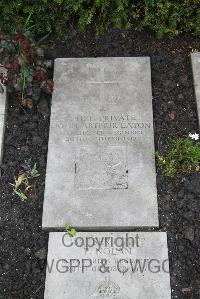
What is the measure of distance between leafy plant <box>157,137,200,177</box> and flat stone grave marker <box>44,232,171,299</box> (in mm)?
568

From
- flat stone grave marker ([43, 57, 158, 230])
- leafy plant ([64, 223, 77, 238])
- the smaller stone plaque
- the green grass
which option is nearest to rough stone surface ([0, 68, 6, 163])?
flat stone grave marker ([43, 57, 158, 230])

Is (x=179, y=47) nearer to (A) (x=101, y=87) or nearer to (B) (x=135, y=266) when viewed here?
(A) (x=101, y=87)

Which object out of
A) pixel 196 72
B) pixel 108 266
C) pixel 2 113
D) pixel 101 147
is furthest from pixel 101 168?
pixel 196 72

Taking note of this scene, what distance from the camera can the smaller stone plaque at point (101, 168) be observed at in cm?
329

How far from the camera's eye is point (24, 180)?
3445 millimetres

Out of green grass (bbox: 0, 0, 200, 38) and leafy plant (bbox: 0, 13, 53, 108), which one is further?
green grass (bbox: 0, 0, 200, 38)

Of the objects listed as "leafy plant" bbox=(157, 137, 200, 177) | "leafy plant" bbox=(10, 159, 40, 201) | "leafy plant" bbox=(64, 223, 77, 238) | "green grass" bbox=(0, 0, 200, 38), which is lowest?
"leafy plant" bbox=(64, 223, 77, 238)

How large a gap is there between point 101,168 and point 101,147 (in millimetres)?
187

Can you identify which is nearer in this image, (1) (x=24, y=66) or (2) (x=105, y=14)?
(1) (x=24, y=66)

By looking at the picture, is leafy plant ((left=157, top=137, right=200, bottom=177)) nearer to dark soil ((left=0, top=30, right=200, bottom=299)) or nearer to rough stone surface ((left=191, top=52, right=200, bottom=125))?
dark soil ((left=0, top=30, right=200, bottom=299))

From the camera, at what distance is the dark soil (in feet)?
10.2

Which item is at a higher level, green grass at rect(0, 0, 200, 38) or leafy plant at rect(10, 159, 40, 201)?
green grass at rect(0, 0, 200, 38)

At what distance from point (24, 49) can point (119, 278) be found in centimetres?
196

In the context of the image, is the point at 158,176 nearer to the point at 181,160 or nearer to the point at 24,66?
the point at 181,160
